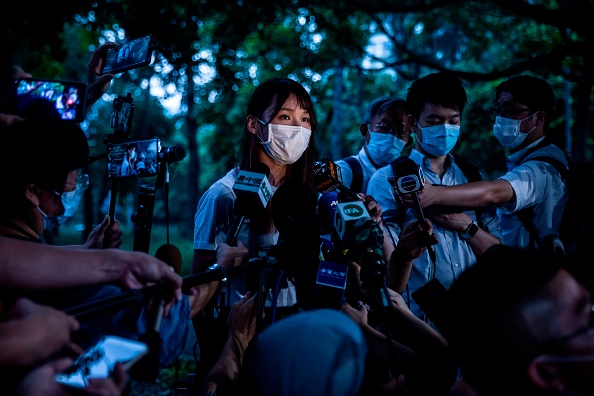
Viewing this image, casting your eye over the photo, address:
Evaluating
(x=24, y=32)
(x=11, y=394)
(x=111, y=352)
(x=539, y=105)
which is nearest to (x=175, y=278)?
(x=111, y=352)

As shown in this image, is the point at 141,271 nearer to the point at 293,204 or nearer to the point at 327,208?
the point at 293,204

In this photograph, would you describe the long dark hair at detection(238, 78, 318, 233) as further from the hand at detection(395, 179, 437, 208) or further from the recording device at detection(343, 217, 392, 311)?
the recording device at detection(343, 217, 392, 311)

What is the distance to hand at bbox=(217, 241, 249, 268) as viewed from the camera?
213cm

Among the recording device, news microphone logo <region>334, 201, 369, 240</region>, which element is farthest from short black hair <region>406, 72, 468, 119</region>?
the recording device

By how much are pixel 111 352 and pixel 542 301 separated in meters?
1.37

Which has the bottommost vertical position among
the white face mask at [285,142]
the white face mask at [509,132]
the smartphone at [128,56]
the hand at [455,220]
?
the hand at [455,220]

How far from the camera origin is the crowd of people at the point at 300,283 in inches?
57.7

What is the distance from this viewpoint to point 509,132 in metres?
3.68

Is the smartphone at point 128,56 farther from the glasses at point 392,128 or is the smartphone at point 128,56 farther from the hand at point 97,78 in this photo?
the glasses at point 392,128

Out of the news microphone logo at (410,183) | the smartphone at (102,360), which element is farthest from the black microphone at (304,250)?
the smartphone at (102,360)

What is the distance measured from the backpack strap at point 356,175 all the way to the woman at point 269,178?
1106 millimetres

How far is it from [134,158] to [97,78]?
3.12 feet

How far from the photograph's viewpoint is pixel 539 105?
363 cm

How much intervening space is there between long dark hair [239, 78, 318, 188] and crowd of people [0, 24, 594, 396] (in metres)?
0.01
